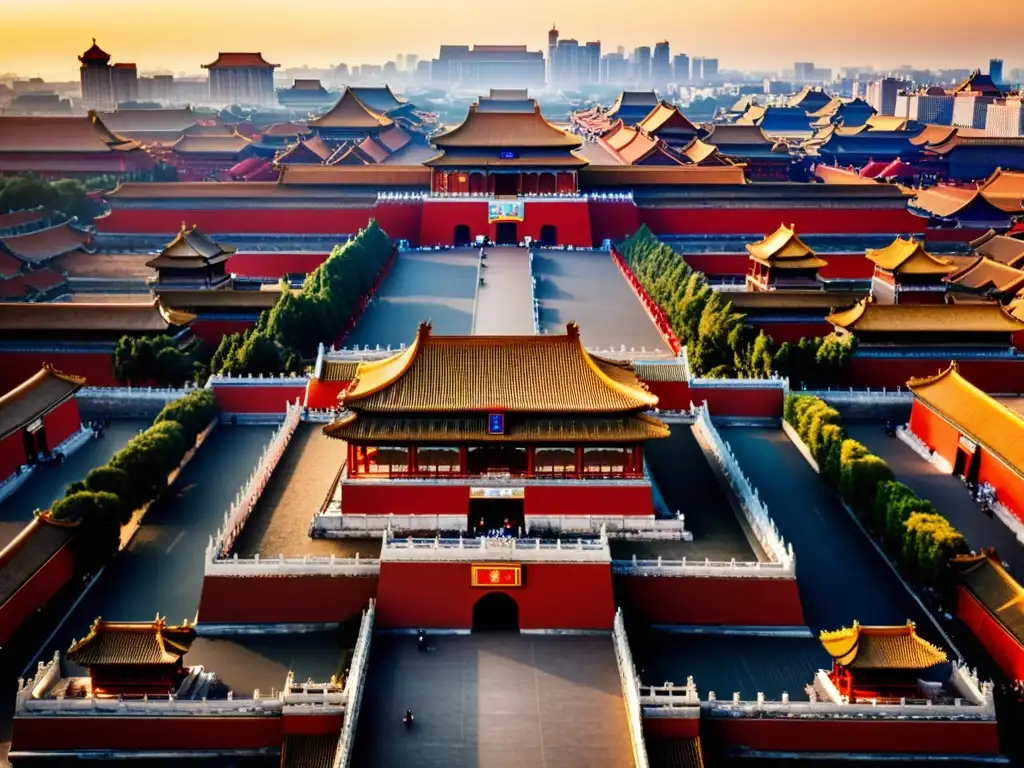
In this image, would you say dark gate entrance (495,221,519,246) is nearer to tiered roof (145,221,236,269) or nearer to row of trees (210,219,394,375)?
row of trees (210,219,394,375)

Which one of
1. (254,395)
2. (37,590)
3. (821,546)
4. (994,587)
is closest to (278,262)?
(254,395)

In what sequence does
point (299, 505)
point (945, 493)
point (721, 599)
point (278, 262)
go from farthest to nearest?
point (278, 262) < point (945, 493) < point (299, 505) < point (721, 599)

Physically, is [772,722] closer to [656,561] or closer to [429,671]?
[656,561]

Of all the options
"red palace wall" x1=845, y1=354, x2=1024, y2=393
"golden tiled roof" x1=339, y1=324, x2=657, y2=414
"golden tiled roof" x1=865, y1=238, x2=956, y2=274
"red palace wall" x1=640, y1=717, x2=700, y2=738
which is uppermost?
"golden tiled roof" x1=865, y1=238, x2=956, y2=274

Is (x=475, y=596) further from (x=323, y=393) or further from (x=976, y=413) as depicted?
(x=976, y=413)

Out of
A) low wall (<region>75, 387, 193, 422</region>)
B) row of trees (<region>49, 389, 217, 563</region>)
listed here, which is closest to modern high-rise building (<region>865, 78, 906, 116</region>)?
low wall (<region>75, 387, 193, 422</region>)

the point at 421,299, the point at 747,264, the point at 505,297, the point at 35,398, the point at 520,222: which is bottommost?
the point at 35,398
